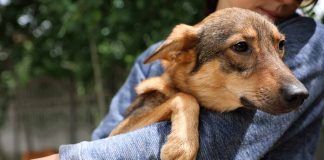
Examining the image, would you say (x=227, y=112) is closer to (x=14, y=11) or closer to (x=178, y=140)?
(x=178, y=140)

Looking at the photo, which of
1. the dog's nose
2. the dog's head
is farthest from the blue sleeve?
the dog's nose

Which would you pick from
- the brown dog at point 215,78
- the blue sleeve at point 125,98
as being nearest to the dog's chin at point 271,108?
Answer: the brown dog at point 215,78

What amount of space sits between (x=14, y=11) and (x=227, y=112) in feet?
19.9

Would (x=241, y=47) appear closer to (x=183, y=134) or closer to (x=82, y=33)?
(x=183, y=134)

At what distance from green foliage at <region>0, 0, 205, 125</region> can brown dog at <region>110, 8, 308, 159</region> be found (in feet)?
9.45

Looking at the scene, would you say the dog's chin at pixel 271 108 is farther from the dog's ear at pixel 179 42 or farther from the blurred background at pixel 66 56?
the blurred background at pixel 66 56

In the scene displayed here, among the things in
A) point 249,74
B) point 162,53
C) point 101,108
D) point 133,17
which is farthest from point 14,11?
point 249,74

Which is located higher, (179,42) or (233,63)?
(179,42)

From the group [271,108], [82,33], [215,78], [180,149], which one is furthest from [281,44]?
[82,33]

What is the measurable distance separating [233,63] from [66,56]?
16.6 feet

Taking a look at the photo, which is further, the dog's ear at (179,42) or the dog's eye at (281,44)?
the dog's ear at (179,42)

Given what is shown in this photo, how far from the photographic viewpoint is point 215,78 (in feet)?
9.48

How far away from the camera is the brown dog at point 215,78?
2490 millimetres

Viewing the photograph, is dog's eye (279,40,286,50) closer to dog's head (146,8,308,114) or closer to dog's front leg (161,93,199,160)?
dog's head (146,8,308,114)
